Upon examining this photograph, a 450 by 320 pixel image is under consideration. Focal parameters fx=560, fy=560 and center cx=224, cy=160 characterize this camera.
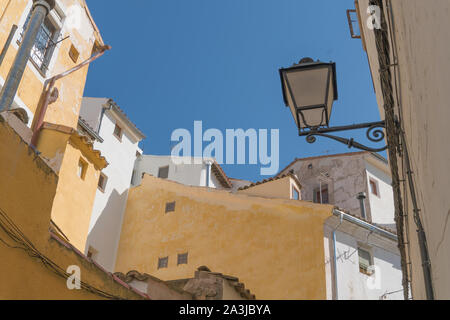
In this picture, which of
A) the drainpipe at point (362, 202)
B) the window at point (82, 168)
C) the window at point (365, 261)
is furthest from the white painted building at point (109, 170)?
the drainpipe at point (362, 202)

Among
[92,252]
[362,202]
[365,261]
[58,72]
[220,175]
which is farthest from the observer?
[220,175]

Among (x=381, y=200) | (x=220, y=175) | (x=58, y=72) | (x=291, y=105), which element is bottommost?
(x=291, y=105)

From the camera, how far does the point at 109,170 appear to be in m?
25.0

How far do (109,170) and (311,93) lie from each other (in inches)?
807

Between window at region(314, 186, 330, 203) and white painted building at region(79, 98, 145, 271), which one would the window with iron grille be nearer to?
window at region(314, 186, 330, 203)

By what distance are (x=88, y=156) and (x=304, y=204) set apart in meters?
9.54

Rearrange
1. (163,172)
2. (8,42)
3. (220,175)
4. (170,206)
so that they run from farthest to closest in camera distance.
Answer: (163,172)
(220,175)
(170,206)
(8,42)

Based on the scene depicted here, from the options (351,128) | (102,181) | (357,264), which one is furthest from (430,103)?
(102,181)

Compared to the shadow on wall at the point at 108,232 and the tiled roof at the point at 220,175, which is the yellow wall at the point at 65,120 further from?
the tiled roof at the point at 220,175

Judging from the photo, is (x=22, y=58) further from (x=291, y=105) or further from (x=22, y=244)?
(x=291, y=105)

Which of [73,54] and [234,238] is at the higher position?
[73,54]

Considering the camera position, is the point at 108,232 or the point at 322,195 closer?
the point at 108,232
